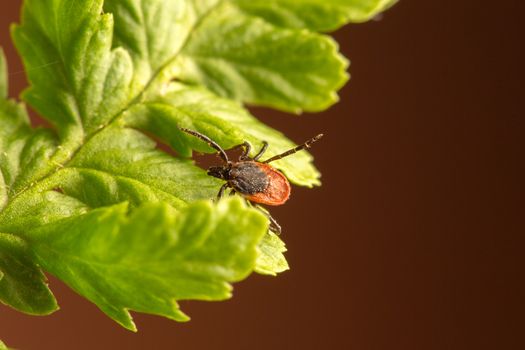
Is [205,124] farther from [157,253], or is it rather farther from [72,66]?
[157,253]

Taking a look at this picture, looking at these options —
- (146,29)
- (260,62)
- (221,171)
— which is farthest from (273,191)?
(146,29)

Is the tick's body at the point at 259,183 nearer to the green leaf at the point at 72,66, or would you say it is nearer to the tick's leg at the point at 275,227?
the tick's leg at the point at 275,227

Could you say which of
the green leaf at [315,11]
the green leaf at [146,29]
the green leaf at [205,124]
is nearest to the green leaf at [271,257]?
the green leaf at [205,124]

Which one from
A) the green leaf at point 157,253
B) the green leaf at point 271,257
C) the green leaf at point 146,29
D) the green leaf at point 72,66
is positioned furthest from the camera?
the green leaf at point 146,29

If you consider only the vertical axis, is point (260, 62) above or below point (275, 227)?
above

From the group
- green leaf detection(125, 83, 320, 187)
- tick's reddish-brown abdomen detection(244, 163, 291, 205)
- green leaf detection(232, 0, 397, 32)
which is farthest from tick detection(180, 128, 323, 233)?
green leaf detection(232, 0, 397, 32)

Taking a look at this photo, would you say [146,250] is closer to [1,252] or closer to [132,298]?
[132,298]

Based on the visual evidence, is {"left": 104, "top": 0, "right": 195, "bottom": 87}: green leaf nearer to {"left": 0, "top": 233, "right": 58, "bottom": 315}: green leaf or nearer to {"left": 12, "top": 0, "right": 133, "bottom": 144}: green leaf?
{"left": 12, "top": 0, "right": 133, "bottom": 144}: green leaf
